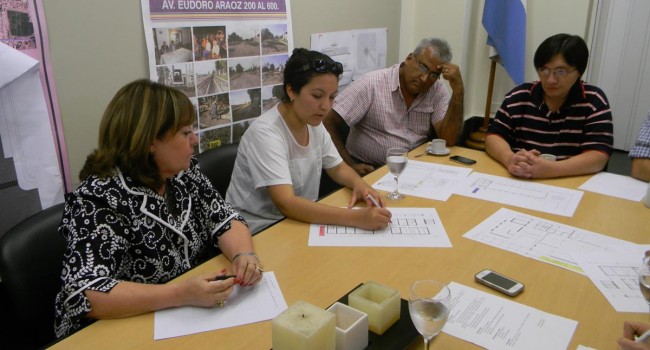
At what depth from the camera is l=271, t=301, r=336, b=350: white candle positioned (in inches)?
30.3

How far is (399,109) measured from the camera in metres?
2.50

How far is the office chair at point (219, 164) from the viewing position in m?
1.78

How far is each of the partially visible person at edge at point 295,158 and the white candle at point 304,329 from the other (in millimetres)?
630

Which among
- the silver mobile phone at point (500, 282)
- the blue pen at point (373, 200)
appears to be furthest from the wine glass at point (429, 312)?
the blue pen at point (373, 200)

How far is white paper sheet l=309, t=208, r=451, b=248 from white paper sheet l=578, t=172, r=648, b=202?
0.73 meters

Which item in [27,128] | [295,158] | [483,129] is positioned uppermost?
[27,128]

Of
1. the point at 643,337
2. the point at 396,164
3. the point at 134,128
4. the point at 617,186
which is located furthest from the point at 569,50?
the point at 134,128

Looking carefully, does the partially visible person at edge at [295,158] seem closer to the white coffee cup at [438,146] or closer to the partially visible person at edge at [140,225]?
the partially visible person at edge at [140,225]

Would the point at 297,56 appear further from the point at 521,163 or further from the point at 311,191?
the point at 521,163

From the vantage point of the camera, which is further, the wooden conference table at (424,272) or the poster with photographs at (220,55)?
the poster with photographs at (220,55)

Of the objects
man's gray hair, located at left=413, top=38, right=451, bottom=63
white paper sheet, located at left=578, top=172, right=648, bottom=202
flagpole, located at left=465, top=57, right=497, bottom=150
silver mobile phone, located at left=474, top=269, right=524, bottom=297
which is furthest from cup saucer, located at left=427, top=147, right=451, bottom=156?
flagpole, located at left=465, top=57, right=497, bottom=150

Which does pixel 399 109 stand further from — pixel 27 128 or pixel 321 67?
pixel 27 128

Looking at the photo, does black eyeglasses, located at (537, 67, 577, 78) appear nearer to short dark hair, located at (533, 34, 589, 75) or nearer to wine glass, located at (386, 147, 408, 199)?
short dark hair, located at (533, 34, 589, 75)

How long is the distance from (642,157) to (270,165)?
1.44 meters
